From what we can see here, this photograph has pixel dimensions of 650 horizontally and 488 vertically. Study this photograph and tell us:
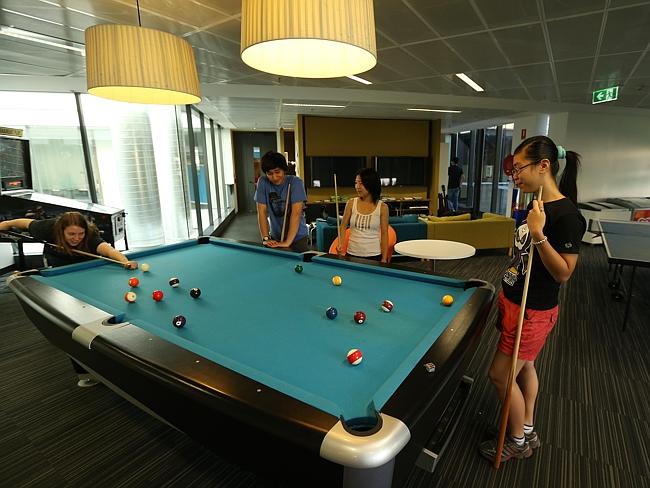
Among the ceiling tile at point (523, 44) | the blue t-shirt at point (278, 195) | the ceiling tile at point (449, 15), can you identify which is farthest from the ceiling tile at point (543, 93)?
the blue t-shirt at point (278, 195)

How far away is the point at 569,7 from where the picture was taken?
2.54m

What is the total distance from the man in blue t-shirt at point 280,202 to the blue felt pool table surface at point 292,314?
0.68 metres

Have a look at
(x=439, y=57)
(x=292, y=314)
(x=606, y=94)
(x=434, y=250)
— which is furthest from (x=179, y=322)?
(x=606, y=94)

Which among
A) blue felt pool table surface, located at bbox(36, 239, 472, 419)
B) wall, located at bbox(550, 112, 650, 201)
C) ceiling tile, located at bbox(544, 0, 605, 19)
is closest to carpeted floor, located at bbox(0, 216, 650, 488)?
blue felt pool table surface, located at bbox(36, 239, 472, 419)

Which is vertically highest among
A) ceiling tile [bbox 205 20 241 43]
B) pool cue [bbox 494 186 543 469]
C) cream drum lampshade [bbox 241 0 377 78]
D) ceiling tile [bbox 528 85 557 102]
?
ceiling tile [bbox 528 85 557 102]

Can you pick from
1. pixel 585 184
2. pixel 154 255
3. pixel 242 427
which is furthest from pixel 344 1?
pixel 585 184

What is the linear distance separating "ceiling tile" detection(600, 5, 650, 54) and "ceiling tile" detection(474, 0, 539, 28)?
595 millimetres

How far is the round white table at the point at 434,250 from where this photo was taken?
2758mm

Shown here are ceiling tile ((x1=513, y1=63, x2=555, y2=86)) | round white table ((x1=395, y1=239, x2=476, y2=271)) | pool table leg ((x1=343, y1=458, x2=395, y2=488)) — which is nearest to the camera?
pool table leg ((x1=343, y1=458, x2=395, y2=488))

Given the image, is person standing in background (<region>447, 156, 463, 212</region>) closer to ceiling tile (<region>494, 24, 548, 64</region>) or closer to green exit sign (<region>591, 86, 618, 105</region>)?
green exit sign (<region>591, 86, 618, 105</region>)

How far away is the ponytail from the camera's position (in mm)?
1547

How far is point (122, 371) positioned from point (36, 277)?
4.62 ft

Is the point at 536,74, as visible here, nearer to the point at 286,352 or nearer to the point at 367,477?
the point at 286,352

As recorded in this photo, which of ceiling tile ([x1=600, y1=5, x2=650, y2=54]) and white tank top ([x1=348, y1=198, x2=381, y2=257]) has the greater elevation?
ceiling tile ([x1=600, y1=5, x2=650, y2=54])
